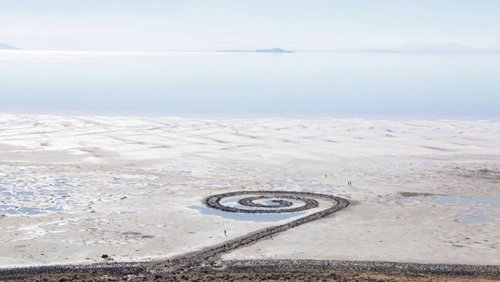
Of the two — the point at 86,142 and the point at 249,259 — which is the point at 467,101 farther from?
the point at 249,259

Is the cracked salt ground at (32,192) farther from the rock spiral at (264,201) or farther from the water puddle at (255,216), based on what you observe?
the rock spiral at (264,201)

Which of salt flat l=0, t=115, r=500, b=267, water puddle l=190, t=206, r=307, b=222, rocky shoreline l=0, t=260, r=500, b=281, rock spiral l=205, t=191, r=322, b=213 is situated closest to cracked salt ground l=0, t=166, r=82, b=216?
salt flat l=0, t=115, r=500, b=267

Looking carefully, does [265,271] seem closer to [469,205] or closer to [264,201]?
[264,201]

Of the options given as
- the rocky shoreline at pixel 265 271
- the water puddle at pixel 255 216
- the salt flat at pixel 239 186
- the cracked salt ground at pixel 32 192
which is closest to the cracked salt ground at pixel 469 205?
the salt flat at pixel 239 186

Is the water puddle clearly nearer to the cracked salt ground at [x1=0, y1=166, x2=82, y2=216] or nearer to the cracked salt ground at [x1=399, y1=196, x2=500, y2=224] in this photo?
the cracked salt ground at [x1=399, y1=196, x2=500, y2=224]

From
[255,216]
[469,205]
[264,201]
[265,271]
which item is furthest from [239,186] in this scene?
[265,271]

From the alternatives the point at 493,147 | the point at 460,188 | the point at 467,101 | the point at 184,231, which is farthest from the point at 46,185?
the point at 467,101
